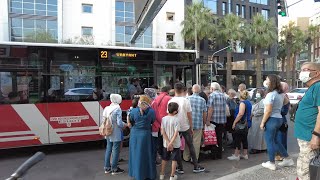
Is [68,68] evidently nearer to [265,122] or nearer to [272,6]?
[265,122]

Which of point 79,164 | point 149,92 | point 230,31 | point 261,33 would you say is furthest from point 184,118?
point 261,33

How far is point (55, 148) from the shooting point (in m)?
9.95

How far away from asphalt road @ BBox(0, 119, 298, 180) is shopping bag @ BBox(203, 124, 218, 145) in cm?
49

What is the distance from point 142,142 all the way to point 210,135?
7.95ft

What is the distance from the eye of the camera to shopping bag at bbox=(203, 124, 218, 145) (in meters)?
8.09

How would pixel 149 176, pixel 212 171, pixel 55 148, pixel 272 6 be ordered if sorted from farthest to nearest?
1. pixel 272 6
2. pixel 55 148
3. pixel 212 171
4. pixel 149 176

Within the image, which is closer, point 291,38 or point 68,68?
point 68,68

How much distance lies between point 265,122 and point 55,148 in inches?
237

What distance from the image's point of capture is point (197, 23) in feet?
140

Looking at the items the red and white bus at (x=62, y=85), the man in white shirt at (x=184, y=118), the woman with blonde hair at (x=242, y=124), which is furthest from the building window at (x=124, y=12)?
the man in white shirt at (x=184, y=118)

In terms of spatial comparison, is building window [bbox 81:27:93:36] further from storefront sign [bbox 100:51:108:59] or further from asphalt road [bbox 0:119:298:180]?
storefront sign [bbox 100:51:108:59]

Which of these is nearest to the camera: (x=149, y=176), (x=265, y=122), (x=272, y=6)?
(x=149, y=176)

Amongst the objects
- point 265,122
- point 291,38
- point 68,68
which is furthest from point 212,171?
point 291,38

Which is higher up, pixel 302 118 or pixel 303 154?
pixel 302 118
